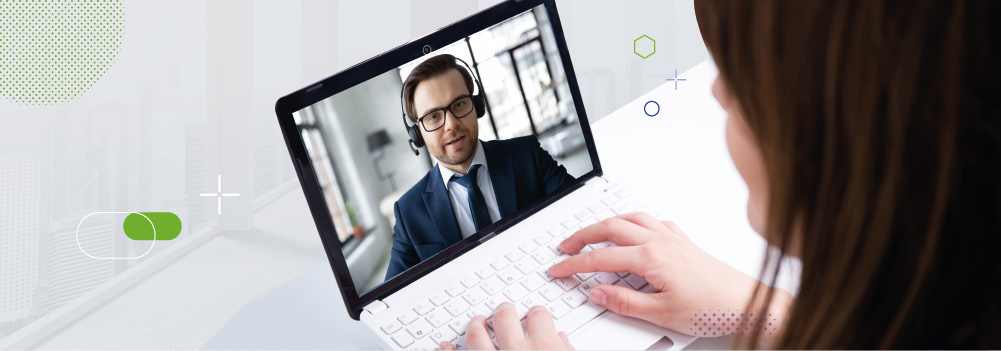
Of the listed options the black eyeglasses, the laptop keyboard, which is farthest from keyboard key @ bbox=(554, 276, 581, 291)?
the black eyeglasses

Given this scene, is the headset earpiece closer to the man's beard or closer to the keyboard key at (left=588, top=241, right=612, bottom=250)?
the man's beard

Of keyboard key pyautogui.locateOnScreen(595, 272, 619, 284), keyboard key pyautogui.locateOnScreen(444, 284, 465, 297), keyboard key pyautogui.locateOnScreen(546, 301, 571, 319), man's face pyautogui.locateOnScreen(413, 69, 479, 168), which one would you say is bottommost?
keyboard key pyautogui.locateOnScreen(595, 272, 619, 284)

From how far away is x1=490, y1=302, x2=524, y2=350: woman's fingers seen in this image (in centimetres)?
49

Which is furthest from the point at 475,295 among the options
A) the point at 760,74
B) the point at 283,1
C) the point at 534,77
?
the point at 283,1

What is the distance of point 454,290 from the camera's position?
1.86 ft

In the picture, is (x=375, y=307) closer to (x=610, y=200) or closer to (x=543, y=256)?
(x=543, y=256)

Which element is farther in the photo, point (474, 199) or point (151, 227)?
point (151, 227)

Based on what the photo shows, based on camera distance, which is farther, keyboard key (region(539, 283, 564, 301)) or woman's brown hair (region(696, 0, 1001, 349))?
keyboard key (region(539, 283, 564, 301))

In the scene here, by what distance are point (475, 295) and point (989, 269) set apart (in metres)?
0.41

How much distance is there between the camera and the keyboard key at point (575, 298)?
55cm

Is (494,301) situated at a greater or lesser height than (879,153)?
lesser

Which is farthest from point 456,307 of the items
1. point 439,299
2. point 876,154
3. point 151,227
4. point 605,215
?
point 151,227

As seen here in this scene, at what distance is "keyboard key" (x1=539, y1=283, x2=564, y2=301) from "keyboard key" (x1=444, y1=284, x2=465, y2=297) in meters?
0.08

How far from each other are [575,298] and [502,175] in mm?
156
